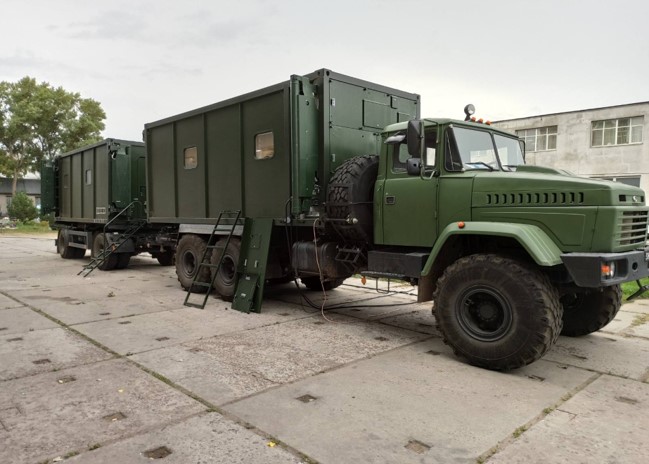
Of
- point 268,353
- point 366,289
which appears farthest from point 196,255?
point 268,353

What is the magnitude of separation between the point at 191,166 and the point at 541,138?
2870 cm

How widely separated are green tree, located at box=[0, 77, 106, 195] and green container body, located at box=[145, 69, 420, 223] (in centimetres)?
3268

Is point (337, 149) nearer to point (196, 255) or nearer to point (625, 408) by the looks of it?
point (196, 255)

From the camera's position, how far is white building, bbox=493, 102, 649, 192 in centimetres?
2823

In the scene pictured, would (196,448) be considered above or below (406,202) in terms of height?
below

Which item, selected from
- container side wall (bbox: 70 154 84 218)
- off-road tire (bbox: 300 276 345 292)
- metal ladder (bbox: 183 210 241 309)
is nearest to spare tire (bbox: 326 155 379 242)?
metal ladder (bbox: 183 210 241 309)

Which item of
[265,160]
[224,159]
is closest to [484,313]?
[265,160]

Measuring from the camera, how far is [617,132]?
29047 millimetres

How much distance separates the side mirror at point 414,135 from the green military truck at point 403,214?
0.01m

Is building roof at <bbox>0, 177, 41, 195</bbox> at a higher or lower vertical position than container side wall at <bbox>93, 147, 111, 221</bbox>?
higher

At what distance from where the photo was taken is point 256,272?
24.6ft

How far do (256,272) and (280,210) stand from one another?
1050 mm

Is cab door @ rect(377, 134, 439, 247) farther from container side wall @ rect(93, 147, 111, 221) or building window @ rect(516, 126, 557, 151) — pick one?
building window @ rect(516, 126, 557, 151)

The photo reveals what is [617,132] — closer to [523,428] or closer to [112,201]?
[112,201]
